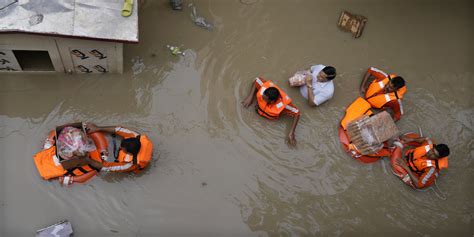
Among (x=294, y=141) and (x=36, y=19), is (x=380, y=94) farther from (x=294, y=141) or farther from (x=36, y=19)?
(x=36, y=19)

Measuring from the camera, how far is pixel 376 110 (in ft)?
21.3

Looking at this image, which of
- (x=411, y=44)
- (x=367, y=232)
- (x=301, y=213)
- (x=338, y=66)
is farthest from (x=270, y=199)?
(x=411, y=44)

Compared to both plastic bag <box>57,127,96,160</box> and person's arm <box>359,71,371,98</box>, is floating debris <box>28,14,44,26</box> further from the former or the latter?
person's arm <box>359,71,371,98</box>

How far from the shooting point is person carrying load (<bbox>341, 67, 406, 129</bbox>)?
6.15 metres

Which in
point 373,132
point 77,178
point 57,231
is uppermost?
point 373,132

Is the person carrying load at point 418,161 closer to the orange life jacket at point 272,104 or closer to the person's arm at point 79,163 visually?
the orange life jacket at point 272,104

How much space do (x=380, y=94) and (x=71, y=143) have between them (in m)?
4.11

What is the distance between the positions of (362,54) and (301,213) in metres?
2.82

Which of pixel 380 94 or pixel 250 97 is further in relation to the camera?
pixel 380 94

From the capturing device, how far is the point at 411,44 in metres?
7.25

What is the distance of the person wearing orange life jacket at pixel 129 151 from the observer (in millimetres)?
5062

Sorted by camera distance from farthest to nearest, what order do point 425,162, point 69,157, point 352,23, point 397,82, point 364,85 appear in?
point 352,23
point 364,85
point 397,82
point 425,162
point 69,157

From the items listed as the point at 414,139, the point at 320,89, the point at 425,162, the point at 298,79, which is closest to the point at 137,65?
the point at 298,79

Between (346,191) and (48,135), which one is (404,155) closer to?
(346,191)
